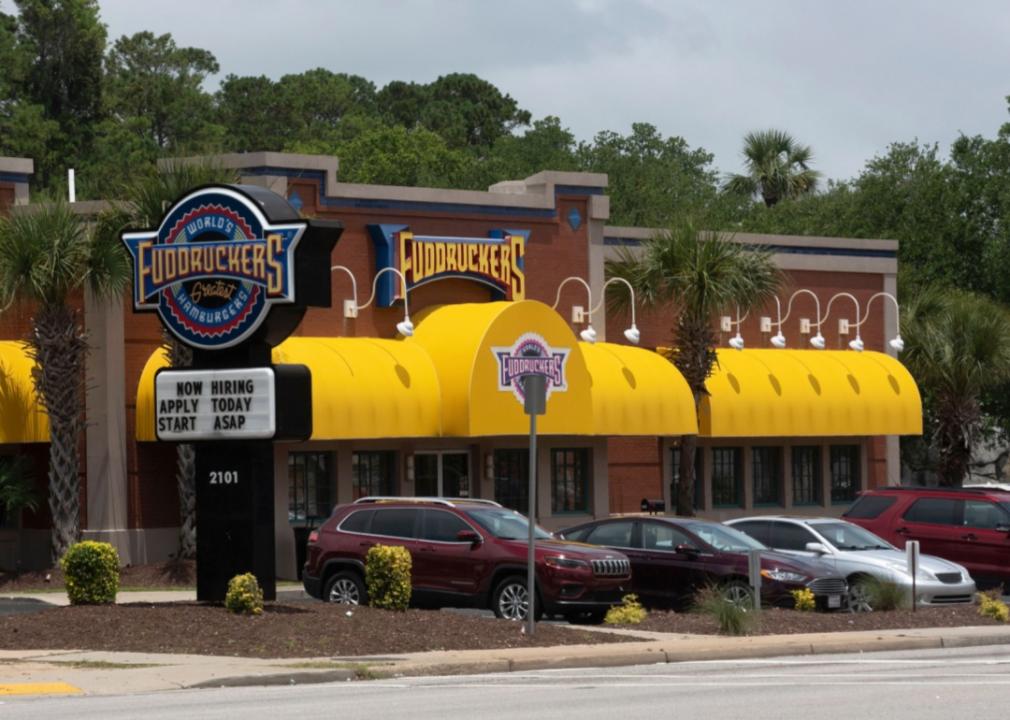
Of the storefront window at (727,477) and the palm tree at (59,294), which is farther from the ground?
the palm tree at (59,294)

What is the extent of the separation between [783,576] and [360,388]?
998 cm

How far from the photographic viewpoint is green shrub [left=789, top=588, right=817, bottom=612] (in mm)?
26438

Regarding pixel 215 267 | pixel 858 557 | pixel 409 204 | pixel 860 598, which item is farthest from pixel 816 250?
pixel 215 267

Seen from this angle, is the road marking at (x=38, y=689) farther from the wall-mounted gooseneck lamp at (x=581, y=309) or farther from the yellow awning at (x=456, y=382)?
the wall-mounted gooseneck lamp at (x=581, y=309)

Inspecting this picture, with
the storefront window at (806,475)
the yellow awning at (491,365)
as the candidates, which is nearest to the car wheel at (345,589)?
the yellow awning at (491,365)

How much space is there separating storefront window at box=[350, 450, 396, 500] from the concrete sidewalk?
13230 mm

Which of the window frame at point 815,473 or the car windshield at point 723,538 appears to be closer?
the car windshield at point 723,538

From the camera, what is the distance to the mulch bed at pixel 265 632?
21188 mm

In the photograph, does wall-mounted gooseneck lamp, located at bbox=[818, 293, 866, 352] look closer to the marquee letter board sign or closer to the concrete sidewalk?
the concrete sidewalk

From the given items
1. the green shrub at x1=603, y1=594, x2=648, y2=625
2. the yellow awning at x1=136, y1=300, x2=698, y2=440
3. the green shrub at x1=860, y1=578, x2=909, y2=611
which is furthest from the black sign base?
the yellow awning at x1=136, y1=300, x2=698, y2=440

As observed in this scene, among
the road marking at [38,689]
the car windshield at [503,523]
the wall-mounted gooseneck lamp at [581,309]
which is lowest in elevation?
the road marking at [38,689]

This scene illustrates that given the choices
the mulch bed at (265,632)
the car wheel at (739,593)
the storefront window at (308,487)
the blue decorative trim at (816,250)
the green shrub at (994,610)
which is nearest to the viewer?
the mulch bed at (265,632)

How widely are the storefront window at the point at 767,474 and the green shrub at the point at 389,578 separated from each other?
20.4 metres

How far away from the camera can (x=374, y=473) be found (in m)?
36.8
